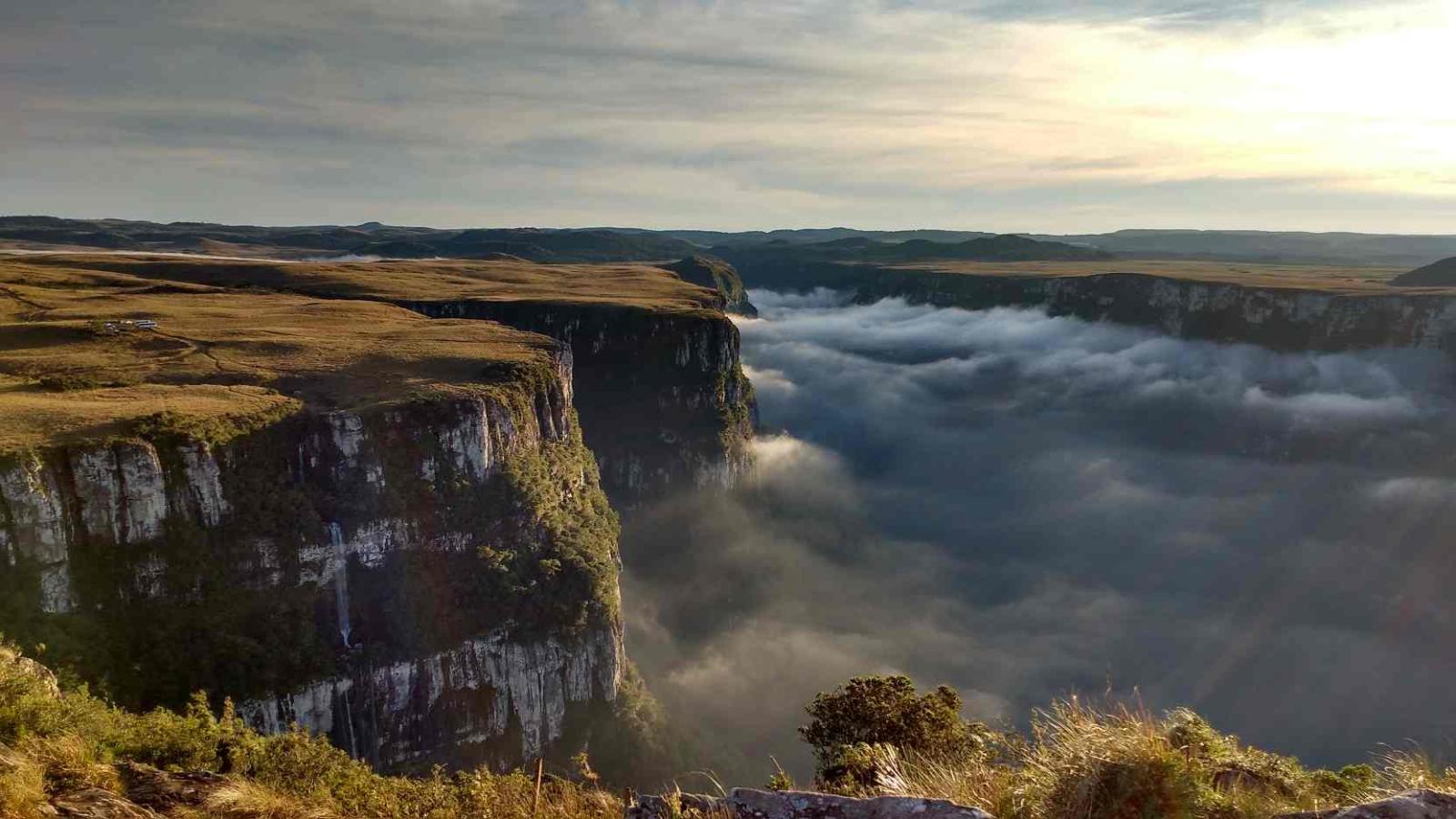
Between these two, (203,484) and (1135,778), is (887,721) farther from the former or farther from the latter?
(203,484)

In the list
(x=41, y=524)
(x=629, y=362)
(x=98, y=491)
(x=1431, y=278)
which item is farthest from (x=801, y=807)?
(x=1431, y=278)

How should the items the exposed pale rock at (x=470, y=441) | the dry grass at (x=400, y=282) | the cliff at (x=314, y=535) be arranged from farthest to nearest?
the dry grass at (x=400, y=282) < the exposed pale rock at (x=470, y=441) < the cliff at (x=314, y=535)

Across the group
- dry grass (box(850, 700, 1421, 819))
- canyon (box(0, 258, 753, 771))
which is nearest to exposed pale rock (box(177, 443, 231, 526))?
canyon (box(0, 258, 753, 771))

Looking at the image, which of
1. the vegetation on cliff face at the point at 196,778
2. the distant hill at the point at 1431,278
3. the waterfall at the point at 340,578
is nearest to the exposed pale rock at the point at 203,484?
the waterfall at the point at 340,578

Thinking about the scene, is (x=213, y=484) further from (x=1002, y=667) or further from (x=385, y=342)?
(x=1002, y=667)

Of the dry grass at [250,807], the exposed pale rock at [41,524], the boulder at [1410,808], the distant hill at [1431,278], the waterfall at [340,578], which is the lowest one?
the waterfall at [340,578]

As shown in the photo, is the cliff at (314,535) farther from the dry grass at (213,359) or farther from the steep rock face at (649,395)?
the steep rock face at (649,395)

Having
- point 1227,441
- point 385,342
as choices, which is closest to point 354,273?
point 385,342

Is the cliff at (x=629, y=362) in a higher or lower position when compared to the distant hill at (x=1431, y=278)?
lower
